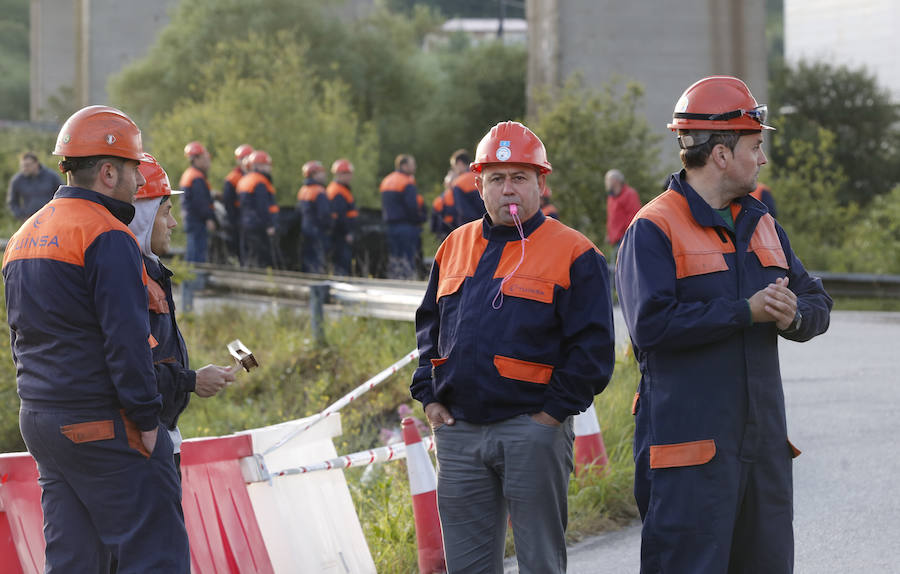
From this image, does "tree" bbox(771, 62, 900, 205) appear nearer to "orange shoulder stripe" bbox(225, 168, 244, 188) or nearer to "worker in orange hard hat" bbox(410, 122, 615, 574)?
"orange shoulder stripe" bbox(225, 168, 244, 188)

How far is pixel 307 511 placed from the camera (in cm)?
571

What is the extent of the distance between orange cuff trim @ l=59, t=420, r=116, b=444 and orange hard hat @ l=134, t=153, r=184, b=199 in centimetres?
98

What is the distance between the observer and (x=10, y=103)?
9744 centimetres

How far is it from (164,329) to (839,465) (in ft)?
16.9

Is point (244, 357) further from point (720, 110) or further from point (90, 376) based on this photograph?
point (720, 110)

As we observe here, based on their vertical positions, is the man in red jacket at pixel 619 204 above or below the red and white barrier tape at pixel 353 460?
above

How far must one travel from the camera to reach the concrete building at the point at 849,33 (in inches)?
2101

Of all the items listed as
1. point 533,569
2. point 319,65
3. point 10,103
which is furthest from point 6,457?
point 10,103

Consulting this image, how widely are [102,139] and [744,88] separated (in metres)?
2.12

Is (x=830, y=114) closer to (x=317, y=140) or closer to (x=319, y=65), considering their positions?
(x=319, y=65)

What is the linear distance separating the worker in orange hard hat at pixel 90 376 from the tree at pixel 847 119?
33.2m

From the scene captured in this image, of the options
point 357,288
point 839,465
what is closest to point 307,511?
point 839,465

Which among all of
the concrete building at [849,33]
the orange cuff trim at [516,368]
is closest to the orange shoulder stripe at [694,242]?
the orange cuff trim at [516,368]

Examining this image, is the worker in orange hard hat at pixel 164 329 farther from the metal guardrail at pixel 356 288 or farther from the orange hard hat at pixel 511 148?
the metal guardrail at pixel 356 288
